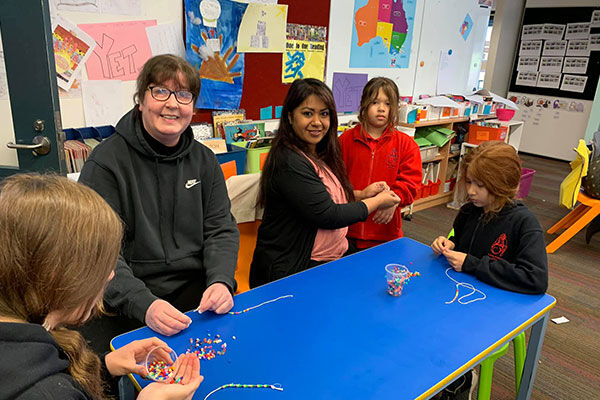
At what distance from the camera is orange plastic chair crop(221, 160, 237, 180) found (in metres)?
2.38

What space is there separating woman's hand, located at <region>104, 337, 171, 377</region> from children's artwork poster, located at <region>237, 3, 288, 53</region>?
2.28 metres

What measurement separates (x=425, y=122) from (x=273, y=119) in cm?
172

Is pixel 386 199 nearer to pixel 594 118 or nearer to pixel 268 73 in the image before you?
pixel 268 73

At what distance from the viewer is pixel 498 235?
5.45ft

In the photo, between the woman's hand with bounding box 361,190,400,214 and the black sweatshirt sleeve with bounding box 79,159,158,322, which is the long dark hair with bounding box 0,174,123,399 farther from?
the woman's hand with bounding box 361,190,400,214

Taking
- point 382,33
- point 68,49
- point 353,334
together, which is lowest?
point 353,334

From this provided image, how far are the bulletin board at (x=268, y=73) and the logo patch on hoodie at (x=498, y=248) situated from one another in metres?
1.96

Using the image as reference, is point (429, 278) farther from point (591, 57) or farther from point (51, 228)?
point (591, 57)

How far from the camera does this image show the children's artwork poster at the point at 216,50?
2623 millimetres

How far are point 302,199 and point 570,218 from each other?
3.34 metres

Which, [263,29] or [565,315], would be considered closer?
[565,315]

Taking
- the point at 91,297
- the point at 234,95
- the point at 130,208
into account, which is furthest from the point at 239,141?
the point at 91,297

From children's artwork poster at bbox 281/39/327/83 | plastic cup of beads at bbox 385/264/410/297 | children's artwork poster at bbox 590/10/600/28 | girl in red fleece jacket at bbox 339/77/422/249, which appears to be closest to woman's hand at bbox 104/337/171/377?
plastic cup of beads at bbox 385/264/410/297

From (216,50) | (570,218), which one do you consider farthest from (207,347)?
(570,218)
